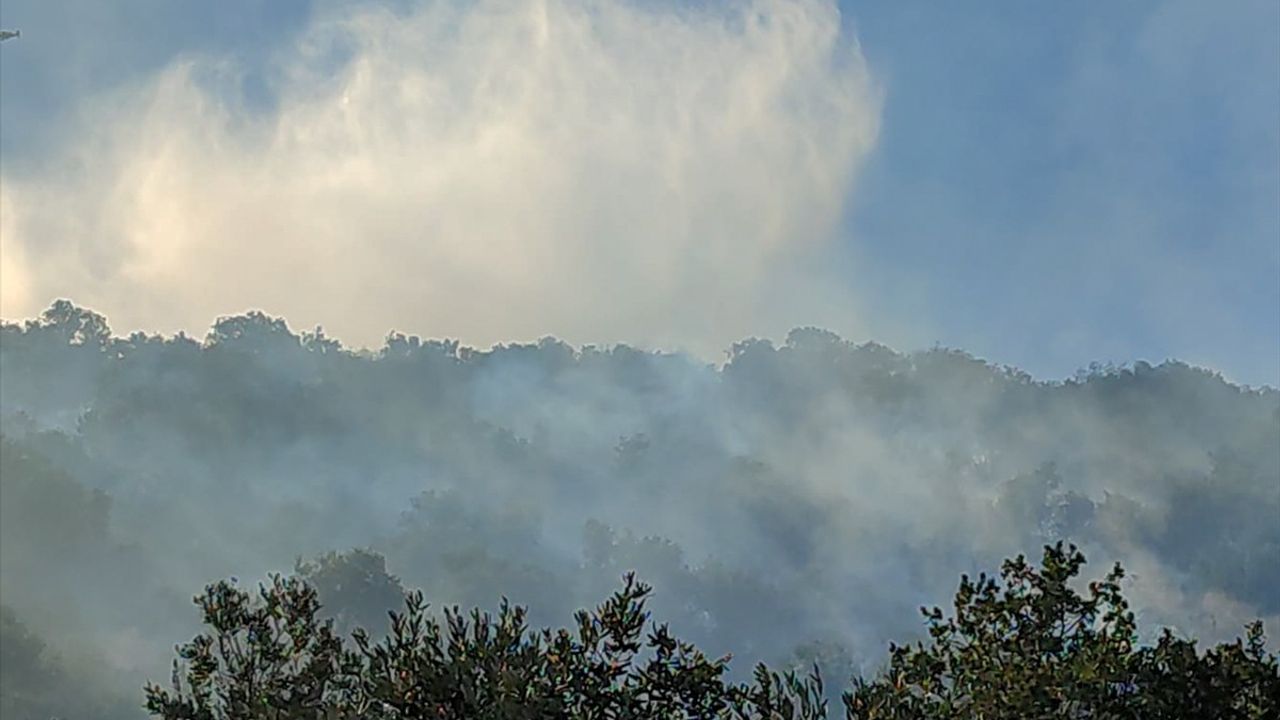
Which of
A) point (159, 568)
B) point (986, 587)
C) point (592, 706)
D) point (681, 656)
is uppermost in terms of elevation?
point (159, 568)

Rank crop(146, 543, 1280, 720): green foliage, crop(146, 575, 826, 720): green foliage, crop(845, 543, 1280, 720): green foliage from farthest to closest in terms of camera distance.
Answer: crop(845, 543, 1280, 720): green foliage → crop(146, 543, 1280, 720): green foliage → crop(146, 575, 826, 720): green foliage

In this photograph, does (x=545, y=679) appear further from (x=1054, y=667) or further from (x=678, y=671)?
(x=1054, y=667)

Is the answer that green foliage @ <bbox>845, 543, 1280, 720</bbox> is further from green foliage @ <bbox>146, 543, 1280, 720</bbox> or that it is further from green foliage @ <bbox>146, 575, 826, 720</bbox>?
green foliage @ <bbox>146, 575, 826, 720</bbox>

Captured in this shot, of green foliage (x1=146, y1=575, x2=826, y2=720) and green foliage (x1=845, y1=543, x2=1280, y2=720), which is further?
green foliage (x1=845, y1=543, x2=1280, y2=720)

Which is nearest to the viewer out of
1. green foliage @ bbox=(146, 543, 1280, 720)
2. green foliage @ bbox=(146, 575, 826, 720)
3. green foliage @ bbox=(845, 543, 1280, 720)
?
green foliage @ bbox=(146, 575, 826, 720)

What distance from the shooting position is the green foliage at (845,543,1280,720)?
64.2 ft

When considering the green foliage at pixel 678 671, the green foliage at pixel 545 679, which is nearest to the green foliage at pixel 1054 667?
the green foliage at pixel 678 671

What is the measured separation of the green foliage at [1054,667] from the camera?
64.2ft

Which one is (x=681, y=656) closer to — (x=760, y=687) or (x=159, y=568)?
(x=760, y=687)

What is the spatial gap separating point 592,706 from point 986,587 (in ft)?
28.7

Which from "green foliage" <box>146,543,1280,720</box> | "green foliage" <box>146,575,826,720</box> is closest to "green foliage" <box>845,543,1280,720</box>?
"green foliage" <box>146,543,1280,720</box>

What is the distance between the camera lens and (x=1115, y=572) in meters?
22.4

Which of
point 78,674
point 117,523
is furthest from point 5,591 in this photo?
point 117,523

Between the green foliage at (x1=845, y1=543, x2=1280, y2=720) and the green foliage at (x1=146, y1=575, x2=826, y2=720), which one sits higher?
the green foliage at (x1=845, y1=543, x2=1280, y2=720)
